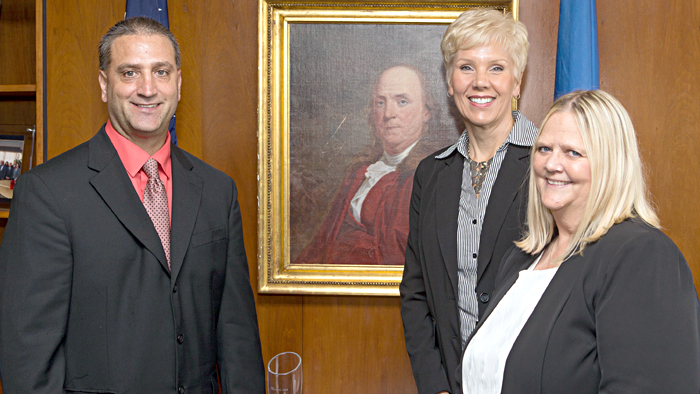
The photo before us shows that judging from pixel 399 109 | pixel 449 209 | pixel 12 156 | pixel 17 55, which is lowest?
pixel 449 209

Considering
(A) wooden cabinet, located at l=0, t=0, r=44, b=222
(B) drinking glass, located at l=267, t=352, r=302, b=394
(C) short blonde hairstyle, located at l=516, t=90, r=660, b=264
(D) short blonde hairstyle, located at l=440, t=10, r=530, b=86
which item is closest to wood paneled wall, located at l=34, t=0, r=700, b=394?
(B) drinking glass, located at l=267, t=352, r=302, b=394

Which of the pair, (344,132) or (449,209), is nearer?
(449,209)

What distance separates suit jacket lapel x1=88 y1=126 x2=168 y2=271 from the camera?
1.46 m

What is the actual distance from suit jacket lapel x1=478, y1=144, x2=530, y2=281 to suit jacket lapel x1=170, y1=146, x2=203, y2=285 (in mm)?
1034

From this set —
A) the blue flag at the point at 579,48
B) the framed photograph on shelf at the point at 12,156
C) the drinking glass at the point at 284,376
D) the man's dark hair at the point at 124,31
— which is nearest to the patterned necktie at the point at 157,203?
the man's dark hair at the point at 124,31

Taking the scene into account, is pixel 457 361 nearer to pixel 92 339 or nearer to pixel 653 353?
pixel 653 353

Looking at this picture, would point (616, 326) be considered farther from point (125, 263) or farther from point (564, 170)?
point (125, 263)

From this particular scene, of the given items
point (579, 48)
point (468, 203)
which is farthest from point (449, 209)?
point (579, 48)

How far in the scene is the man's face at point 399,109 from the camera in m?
2.26

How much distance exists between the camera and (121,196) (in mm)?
1487

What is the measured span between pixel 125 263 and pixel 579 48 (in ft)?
6.58

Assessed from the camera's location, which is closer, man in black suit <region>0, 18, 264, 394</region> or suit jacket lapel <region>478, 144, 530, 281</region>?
man in black suit <region>0, 18, 264, 394</region>

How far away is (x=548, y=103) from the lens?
2.29 meters

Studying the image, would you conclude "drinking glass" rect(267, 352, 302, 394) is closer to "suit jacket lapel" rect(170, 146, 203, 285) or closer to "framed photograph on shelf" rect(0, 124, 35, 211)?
"suit jacket lapel" rect(170, 146, 203, 285)
